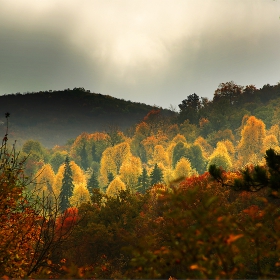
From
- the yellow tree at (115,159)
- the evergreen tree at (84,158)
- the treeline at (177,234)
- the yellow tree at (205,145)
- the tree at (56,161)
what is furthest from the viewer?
the evergreen tree at (84,158)

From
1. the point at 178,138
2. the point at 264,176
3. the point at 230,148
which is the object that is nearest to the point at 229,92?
the point at 178,138

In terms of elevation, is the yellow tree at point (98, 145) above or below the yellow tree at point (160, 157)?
above

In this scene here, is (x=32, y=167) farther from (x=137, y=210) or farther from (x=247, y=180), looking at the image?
(x=247, y=180)

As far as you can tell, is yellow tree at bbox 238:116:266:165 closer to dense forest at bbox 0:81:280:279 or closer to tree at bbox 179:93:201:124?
dense forest at bbox 0:81:280:279

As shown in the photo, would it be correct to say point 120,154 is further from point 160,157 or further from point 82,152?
point 82,152

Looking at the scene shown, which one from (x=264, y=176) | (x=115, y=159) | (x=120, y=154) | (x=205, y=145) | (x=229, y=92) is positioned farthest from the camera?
(x=229, y=92)

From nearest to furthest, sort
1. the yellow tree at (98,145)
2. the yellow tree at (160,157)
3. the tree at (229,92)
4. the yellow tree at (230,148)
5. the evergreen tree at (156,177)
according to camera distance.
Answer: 1. the evergreen tree at (156,177)
2. the yellow tree at (230,148)
3. the yellow tree at (160,157)
4. the yellow tree at (98,145)
5. the tree at (229,92)

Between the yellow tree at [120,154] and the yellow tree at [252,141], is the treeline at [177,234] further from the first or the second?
the yellow tree at [120,154]

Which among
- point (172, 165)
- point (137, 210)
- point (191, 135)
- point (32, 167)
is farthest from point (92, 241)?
point (191, 135)

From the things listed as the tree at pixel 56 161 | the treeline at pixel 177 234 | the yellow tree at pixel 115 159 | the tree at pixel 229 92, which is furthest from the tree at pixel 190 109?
the treeline at pixel 177 234

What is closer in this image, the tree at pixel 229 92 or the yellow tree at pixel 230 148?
the yellow tree at pixel 230 148

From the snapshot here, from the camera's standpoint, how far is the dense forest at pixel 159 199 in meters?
5.43

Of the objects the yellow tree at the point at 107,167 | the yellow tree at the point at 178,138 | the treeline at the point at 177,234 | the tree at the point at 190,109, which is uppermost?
the tree at the point at 190,109

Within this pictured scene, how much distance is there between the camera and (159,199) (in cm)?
641
